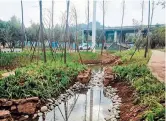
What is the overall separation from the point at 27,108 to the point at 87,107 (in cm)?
175

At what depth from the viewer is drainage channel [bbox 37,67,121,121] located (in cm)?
629

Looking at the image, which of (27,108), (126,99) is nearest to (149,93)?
(126,99)

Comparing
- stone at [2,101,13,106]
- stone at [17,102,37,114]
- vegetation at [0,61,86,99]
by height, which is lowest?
stone at [17,102,37,114]

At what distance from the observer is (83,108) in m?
7.14

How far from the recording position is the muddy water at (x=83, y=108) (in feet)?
20.7

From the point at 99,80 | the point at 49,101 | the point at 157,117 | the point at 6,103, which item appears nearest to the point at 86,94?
the point at 49,101

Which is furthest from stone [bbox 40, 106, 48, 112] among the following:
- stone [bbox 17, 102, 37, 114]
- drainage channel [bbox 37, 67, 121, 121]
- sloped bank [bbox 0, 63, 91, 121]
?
stone [bbox 17, 102, 37, 114]

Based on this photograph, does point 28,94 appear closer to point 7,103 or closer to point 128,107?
point 7,103

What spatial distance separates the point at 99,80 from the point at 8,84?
215 inches

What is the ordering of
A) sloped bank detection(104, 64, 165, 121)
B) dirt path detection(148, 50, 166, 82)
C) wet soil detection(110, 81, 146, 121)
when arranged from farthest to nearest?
dirt path detection(148, 50, 166, 82)
wet soil detection(110, 81, 146, 121)
sloped bank detection(104, 64, 165, 121)

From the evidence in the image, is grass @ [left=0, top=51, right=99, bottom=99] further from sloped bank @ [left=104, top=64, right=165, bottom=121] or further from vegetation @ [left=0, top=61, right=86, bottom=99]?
sloped bank @ [left=104, top=64, right=165, bottom=121]

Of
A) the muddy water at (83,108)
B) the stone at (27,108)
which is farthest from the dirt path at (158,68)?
the stone at (27,108)

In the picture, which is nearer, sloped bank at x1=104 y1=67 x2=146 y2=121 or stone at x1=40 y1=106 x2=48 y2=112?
sloped bank at x1=104 y1=67 x2=146 y2=121

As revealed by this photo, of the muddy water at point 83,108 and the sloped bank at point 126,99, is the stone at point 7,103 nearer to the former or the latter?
the muddy water at point 83,108
